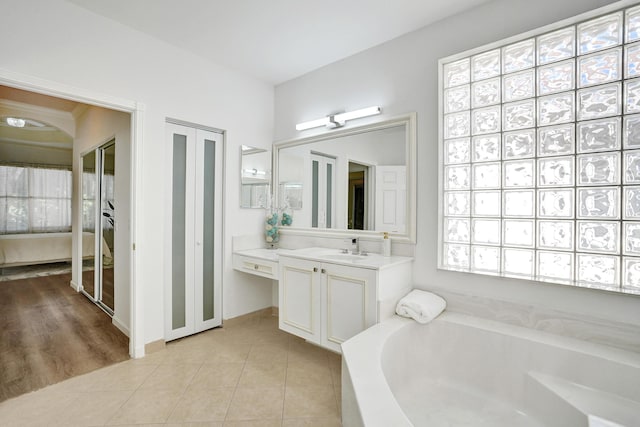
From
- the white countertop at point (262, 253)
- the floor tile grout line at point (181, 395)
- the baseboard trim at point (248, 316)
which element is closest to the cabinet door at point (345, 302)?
the white countertop at point (262, 253)

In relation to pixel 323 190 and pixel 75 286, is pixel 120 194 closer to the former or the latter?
pixel 323 190

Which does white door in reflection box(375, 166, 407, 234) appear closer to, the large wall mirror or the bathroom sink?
the large wall mirror

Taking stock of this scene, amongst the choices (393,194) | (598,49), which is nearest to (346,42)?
(393,194)

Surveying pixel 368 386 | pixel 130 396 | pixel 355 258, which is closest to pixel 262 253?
pixel 355 258

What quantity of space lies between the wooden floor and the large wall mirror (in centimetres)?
200

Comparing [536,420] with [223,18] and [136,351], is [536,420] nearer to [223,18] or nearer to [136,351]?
[136,351]

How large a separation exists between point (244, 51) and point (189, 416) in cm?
280

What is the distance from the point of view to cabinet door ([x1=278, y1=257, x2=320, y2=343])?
7.70 ft

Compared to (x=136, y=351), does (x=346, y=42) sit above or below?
above

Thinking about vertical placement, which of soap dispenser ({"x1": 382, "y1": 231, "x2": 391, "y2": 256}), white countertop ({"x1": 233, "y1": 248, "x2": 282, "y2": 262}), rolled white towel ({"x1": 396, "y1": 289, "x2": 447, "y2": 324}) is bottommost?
rolled white towel ({"x1": 396, "y1": 289, "x2": 447, "y2": 324})

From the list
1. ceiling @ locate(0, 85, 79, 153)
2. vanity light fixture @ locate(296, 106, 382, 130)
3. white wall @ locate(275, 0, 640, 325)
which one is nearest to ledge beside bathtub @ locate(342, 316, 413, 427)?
white wall @ locate(275, 0, 640, 325)

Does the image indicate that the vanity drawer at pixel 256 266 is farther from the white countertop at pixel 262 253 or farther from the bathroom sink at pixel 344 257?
the bathroom sink at pixel 344 257

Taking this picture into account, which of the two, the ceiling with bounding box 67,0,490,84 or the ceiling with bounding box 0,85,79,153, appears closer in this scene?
the ceiling with bounding box 67,0,490,84

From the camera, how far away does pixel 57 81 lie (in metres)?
2.07
